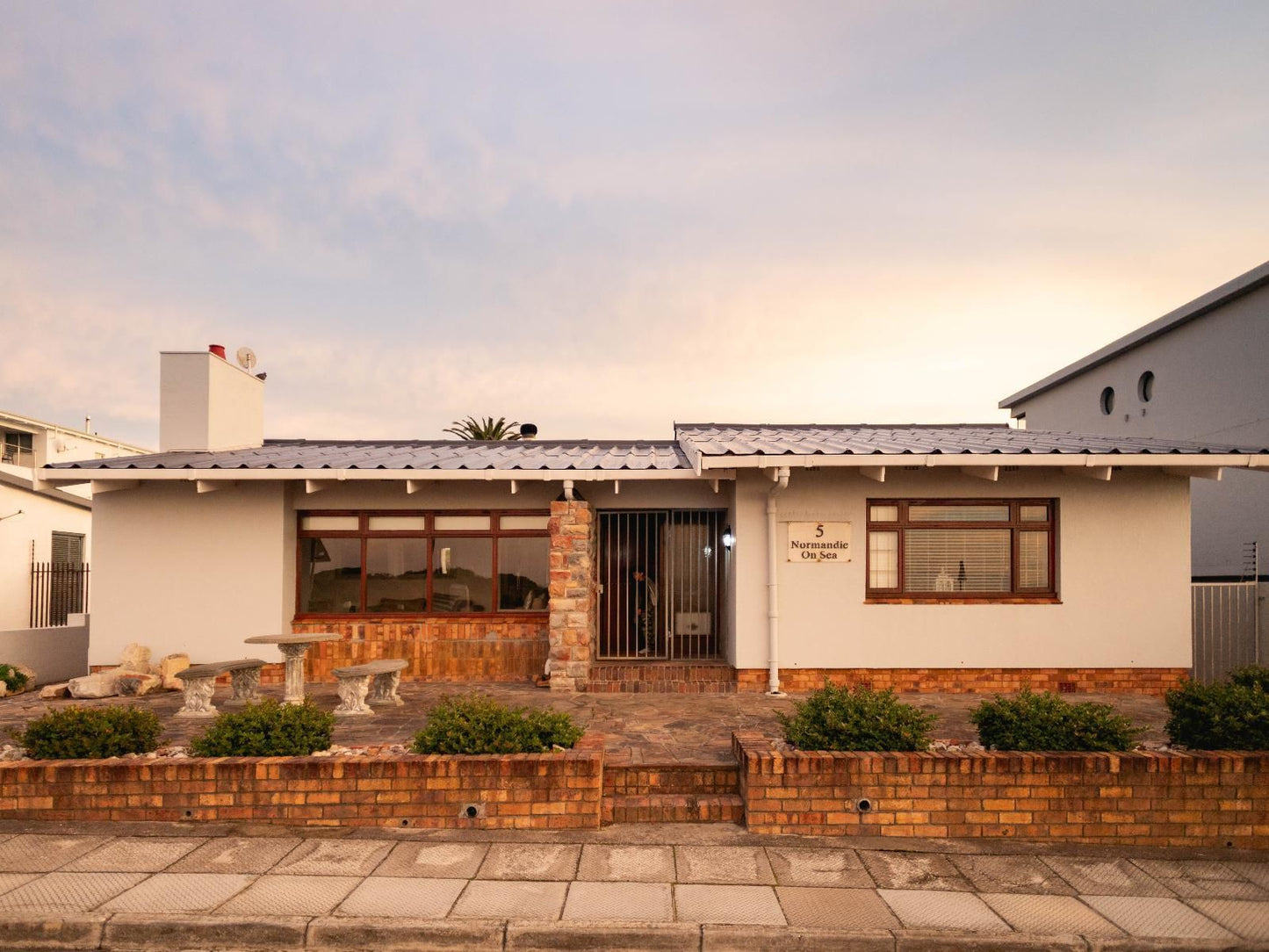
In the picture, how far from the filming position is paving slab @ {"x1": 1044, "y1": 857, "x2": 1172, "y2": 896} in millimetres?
4344

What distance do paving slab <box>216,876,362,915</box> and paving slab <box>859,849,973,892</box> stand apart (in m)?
3.32

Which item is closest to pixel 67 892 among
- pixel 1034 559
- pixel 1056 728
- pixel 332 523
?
pixel 332 523

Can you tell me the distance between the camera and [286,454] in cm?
1073

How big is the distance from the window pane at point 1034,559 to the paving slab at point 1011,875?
5.35m

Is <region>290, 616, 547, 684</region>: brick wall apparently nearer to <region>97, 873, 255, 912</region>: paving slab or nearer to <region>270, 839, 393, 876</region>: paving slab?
<region>270, 839, 393, 876</region>: paving slab

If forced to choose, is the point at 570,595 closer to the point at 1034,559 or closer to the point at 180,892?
the point at 180,892

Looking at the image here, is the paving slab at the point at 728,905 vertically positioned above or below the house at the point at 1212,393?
below

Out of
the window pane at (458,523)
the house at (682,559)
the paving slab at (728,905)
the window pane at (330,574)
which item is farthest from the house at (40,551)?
the paving slab at (728,905)

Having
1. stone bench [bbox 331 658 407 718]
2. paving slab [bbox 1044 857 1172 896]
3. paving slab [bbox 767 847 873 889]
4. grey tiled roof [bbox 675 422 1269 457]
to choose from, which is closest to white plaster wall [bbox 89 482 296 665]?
stone bench [bbox 331 658 407 718]

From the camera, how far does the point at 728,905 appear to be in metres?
4.09

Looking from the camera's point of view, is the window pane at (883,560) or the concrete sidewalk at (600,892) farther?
the window pane at (883,560)

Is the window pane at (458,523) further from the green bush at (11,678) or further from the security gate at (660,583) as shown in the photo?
the green bush at (11,678)

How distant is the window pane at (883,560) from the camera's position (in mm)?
9305

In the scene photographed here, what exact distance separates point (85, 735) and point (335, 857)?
249cm
